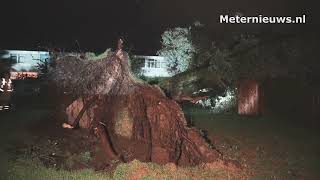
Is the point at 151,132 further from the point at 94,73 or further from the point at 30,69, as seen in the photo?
Answer: the point at 30,69

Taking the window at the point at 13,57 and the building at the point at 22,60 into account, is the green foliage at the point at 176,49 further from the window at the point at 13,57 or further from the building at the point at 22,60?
the window at the point at 13,57

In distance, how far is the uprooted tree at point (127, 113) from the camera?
12273mm

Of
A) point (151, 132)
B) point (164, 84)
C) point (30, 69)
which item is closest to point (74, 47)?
point (30, 69)

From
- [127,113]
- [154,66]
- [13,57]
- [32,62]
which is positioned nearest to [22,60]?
[13,57]

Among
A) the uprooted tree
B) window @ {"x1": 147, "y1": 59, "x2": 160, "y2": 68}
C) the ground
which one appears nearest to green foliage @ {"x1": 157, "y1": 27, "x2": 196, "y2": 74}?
window @ {"x1": 147, "y1": 59, "x2": 160, "y2": 68}

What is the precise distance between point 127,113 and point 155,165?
3064 mm

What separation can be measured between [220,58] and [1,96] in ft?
39.0

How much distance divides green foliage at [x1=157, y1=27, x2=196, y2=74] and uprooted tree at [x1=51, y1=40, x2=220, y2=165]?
22.3 metres

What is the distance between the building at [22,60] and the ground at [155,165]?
23665 mm

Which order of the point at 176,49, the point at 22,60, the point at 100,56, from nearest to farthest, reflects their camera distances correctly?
the point at 100,56 < the point at 176,49 < the point at 22,60

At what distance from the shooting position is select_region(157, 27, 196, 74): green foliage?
3634 centimetres

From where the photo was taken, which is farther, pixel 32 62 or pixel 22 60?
pixel 22 60

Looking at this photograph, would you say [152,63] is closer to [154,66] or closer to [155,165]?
[154,66]

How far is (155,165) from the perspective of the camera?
34.3 feet
